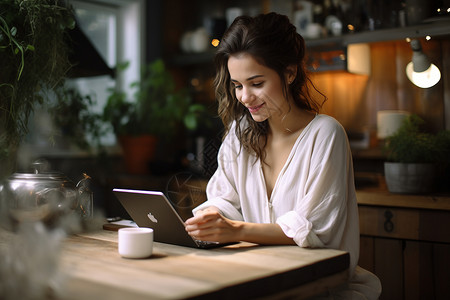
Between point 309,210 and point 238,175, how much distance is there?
16.4 inches

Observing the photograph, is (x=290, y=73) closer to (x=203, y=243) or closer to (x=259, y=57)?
(x=259, y=57)

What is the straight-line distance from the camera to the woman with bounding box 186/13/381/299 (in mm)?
1454

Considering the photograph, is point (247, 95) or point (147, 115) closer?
point (247, 95)

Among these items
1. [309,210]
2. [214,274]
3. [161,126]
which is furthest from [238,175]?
[161,126]

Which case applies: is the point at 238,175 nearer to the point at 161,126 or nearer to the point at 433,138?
the point at 433,138

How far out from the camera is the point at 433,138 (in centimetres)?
253

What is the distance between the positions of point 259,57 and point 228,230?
0.60 m

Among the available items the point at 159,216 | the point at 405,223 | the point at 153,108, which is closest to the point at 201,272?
the point at 159,216

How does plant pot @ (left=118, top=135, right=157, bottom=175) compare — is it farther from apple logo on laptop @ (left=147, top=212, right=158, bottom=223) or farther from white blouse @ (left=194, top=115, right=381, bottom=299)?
apple logo on laptop @ (left=147, top=212, right=158, bottom=223)

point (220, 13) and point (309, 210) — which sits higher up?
point (220, 13)

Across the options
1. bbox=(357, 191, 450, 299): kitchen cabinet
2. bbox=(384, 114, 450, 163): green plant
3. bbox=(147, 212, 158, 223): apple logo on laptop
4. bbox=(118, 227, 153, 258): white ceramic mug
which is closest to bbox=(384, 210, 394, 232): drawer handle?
bbox=(357, 191, 450, 299): kitchen cabinet

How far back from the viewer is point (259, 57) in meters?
1.65

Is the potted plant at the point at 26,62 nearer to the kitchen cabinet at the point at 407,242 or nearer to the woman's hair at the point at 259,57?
the woman's hair at the point at 259,57

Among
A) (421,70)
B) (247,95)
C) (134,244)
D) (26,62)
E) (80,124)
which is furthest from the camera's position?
(80,124)
